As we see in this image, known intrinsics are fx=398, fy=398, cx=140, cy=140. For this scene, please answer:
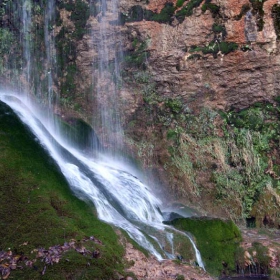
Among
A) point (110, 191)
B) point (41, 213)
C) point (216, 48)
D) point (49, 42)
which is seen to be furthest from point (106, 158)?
point (41, 213)

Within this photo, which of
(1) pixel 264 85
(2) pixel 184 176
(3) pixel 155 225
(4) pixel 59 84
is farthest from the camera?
(4) pixel 59 84

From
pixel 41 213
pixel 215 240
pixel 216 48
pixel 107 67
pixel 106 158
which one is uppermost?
pixel 216 48

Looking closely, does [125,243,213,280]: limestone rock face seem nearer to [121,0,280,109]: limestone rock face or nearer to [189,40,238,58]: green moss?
[121,0,280,109]: limestone rock face

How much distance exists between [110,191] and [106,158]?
A: 4548mm

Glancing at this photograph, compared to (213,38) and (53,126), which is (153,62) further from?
(53,126)

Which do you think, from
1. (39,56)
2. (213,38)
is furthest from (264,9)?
(39,56)

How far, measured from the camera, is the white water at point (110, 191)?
853 cm

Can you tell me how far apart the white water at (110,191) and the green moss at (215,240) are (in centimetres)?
37

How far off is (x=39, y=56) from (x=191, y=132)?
7335 millimetres

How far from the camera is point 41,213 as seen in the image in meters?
7.11

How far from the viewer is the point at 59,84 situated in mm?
16719

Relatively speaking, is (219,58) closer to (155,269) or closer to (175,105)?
(175,105)

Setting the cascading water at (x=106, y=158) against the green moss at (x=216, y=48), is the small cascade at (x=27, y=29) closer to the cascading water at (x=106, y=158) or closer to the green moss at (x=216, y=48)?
the cascading water at (x=106, y=158)

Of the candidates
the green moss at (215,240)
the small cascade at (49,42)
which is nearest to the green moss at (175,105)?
the small cascade at (49,42)
